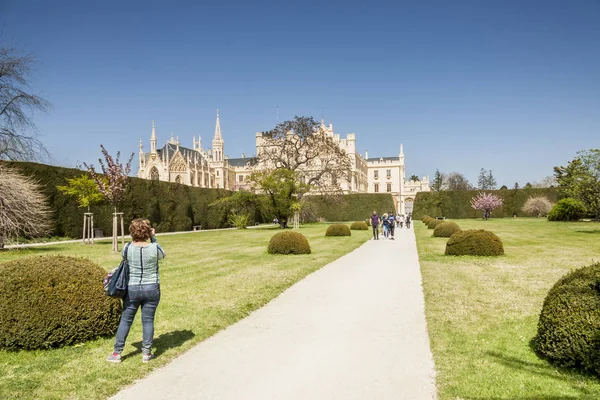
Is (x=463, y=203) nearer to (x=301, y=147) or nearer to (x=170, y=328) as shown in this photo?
(x=301, y=147)

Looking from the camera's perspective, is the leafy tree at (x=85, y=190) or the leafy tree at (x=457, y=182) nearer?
the leafy tree at (x=85, y=190)

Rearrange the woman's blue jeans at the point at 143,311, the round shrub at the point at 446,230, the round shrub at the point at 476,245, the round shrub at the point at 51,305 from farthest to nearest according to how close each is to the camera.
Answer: the round shrub at the point at 446,230, the round shrub at the point at 476,245, the round shrub at the point at 51,305, the woman's blue jeans at the point at 143,311

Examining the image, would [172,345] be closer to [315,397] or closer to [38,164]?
[315,397]

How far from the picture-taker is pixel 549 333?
4391mm

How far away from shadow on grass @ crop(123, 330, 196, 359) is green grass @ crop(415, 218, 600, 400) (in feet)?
10.5

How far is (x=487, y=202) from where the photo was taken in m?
46.8

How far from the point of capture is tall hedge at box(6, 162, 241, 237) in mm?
21938

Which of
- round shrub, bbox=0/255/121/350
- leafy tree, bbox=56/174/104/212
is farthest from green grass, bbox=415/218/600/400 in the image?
leafy tree, bbox=56/174/104/212

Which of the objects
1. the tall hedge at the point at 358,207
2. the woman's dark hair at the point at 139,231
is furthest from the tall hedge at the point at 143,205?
the woman's dark hair at the point at 139,231

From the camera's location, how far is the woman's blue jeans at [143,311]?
15.4ft

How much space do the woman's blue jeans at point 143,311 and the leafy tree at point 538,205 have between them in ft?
174

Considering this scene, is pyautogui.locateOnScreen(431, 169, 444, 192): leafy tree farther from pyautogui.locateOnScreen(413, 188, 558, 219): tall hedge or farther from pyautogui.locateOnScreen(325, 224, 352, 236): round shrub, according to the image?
pyautogui.locateOnScreen(325, 224, 352, 236): round shrub

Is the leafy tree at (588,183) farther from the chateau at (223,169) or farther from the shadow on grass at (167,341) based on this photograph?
the chateau at (223,169)

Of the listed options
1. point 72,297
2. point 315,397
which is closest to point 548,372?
point 315,397
